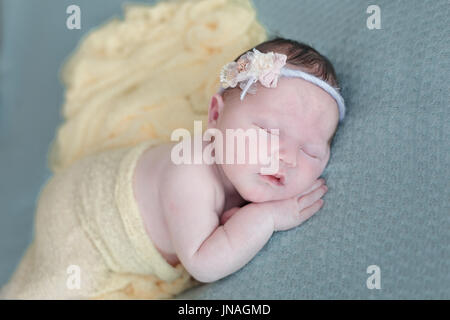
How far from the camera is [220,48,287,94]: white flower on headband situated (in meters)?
0.83

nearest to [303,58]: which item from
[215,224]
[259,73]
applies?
[259,73]

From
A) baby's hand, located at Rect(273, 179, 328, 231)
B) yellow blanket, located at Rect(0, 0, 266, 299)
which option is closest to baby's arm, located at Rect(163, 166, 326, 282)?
baby's hand, located at Rect(273, 179, 328, 231)

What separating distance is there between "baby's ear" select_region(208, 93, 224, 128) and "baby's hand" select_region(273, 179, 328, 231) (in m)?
0.19

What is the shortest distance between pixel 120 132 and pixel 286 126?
559 mm

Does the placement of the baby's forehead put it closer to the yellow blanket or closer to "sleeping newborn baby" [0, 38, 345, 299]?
"sleeping newborn baby" [0, 38, 345, 299]

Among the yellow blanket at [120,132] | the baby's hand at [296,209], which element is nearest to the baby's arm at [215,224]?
the baby's hand at [296,209]

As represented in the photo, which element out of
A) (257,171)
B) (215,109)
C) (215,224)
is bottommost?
(215,224)

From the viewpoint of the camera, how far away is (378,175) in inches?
32.8

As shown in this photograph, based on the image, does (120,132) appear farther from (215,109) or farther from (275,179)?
(275,179)
